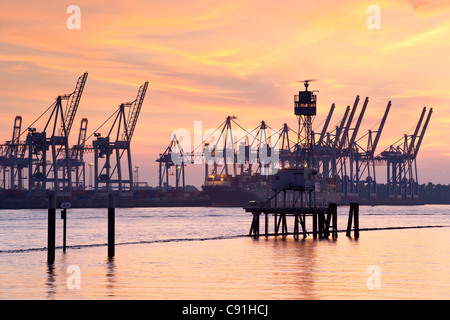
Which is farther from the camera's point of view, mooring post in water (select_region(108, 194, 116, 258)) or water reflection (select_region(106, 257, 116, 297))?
mooring post in water (select_region(108, 194, 116, 258))

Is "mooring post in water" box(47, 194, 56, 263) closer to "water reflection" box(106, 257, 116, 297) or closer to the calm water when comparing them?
the calm water

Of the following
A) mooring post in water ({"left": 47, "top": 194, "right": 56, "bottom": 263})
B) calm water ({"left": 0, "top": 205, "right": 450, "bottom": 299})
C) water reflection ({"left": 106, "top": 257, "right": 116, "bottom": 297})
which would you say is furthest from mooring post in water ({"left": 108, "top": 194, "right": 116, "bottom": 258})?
mooring post in water ({"left": 47, "top": 194, "right": 56, "bottom": 263})

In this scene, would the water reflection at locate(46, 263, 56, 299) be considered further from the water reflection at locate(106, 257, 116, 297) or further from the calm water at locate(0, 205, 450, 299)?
the water reflection at locate(106, 257, 116, 297)

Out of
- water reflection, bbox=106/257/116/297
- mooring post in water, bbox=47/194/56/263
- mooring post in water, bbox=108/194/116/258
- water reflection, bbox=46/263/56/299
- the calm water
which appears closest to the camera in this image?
water reflection, bbox=46/263/56/299

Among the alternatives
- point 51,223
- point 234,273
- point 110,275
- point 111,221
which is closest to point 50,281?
point 110,275

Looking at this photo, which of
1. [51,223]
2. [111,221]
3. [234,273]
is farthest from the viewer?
[111,221]

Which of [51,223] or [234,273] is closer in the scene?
[234,273]

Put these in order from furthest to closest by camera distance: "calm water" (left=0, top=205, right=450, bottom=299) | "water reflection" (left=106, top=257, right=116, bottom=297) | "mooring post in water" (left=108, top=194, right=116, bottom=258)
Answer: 1. "mooring post in water" (left=108, top=194, right=116, bottom=258)
2. "water reflection" (left=106, top=257, right=116, bottom=297)
3. "calm water" (left=0, top=205, right=450, bottom=299)

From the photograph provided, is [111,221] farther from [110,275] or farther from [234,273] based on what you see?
[234,273]

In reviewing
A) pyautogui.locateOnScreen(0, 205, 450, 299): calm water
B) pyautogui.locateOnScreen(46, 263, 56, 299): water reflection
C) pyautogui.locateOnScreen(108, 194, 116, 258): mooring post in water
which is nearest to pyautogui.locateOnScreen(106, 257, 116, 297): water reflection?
pyautogui.locateOnScreen(0, 205, 450, 299): calm water

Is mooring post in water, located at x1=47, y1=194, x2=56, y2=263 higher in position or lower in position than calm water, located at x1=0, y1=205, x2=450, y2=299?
higher

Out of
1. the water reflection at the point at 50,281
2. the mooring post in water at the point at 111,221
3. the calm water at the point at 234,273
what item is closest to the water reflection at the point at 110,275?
the calm water at the point at 234,273

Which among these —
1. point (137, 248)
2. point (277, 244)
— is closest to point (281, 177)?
point (277, 244)
